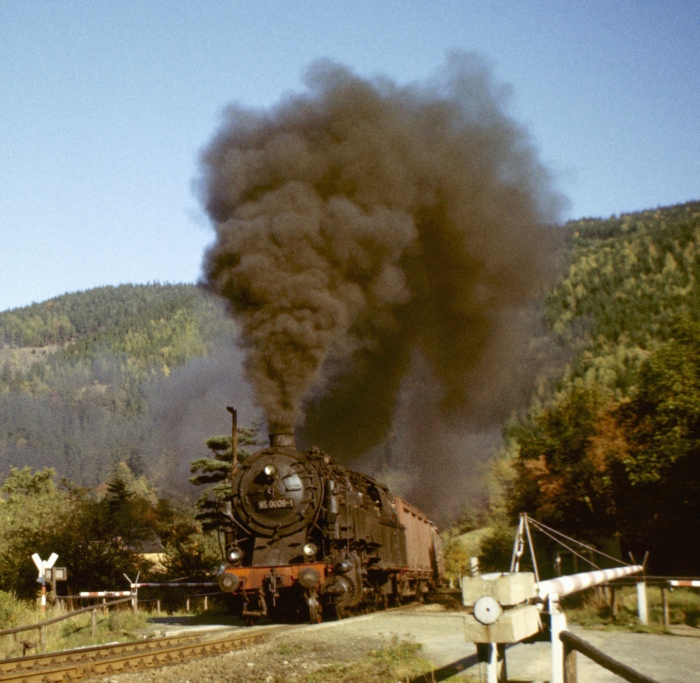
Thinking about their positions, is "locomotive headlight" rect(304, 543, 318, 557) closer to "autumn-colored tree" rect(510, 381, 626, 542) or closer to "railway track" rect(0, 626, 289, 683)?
"railway track" rect(0, 626, 289, 683)

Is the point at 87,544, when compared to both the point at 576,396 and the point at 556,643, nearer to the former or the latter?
the point at 576,396

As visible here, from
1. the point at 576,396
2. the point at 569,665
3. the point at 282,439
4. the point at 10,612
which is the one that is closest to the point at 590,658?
the point at 569,665

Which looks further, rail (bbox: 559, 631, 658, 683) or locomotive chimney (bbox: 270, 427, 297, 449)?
locomotive chimney (bbox: 270, 427, 297, 449)

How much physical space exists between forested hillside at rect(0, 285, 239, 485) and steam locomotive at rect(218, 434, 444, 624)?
75.1 meters

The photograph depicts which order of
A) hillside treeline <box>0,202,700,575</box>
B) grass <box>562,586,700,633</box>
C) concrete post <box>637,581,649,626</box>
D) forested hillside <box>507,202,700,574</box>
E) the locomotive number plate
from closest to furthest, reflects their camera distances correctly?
concrete post <box>637,581,649,626</box> < grass <box>562,586,700,633</box> < the locomotive number plate < forested hillside <box>507,202,700,574</box> < hillside treeline <box>0,202,700,575</box>

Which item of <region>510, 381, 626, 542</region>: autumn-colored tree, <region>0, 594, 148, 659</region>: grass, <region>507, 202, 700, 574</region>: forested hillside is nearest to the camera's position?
<region>0, 594, 148, 659</region>: grass

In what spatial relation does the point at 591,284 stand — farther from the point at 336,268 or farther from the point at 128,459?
the point at 336,268

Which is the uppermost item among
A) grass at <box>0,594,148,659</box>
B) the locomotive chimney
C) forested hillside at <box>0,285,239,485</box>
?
forested hillside at <box>0,285,239,485</box>

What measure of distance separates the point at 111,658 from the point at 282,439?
651 centimetres

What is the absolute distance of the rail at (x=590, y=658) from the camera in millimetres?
3390

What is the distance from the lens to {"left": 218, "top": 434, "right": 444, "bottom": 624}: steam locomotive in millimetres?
13641

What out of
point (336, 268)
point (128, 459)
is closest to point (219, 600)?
point (336, 268)

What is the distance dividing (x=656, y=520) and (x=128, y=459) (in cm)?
9994

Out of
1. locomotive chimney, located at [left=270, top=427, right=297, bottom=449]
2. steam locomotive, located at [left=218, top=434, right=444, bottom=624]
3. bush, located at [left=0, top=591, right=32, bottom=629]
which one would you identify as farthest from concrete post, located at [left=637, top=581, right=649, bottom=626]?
bush, located at [left=0, top=591, right=32, bottom=629]
